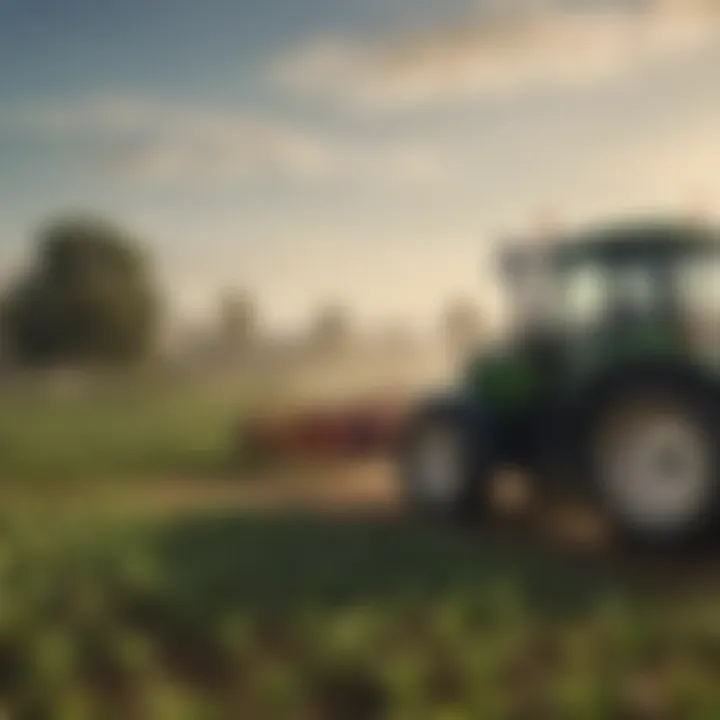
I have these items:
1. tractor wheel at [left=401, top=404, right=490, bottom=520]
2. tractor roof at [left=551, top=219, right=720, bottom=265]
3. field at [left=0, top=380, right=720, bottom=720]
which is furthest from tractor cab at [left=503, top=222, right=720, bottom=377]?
field at [left=0, top=380, right=720, bottom=720]

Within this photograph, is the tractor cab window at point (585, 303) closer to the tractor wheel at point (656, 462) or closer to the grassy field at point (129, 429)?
the tractor wheel at point (656, 462)

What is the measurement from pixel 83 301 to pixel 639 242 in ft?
2.03

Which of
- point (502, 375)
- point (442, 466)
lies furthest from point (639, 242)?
point (442, 466)

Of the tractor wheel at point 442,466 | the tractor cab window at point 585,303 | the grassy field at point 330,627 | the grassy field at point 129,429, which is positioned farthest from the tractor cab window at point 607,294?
the grassy field at point 129,429

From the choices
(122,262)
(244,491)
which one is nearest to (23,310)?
(122,262)

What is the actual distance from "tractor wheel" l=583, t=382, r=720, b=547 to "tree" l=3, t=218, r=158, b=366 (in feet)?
1.81

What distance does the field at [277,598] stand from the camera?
945 mm

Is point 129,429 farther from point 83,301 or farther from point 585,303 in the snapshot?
point 585,303

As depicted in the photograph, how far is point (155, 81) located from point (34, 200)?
0.21 metres

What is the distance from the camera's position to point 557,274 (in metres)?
1.09

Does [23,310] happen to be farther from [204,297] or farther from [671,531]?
[671,531]

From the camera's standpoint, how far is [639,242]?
1.07 meters

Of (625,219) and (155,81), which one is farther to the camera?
(155,81)

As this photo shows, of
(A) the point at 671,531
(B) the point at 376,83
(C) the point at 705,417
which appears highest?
(B) the point at 376,83
